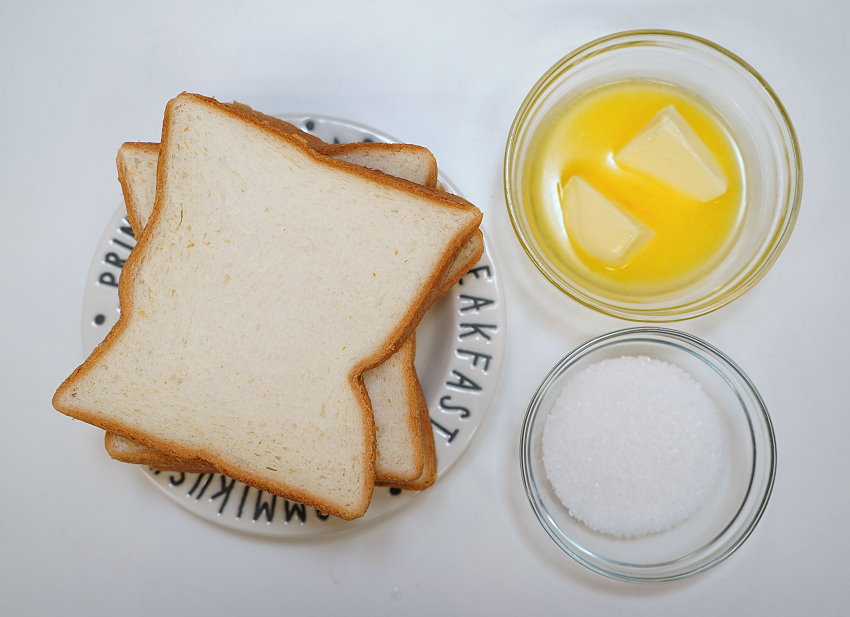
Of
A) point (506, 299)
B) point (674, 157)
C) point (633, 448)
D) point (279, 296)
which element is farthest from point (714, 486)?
point (279, 296)

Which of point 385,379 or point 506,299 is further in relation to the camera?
point 506,299

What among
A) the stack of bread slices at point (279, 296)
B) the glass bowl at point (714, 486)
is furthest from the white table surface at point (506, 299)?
the stack of bread slices at point (279, 296)

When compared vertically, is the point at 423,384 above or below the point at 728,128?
below

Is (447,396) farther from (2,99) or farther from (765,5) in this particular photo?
→ (2,99)

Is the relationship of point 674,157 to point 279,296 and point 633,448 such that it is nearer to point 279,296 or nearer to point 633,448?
point 633,448

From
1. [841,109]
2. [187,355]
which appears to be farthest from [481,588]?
[841,109]

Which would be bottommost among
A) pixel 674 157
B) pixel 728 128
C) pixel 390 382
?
pixel 390 382

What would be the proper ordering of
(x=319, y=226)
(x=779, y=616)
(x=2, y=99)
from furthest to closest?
(x=2, y=99) < (x=779, y=616) < (x=319, y=226)
